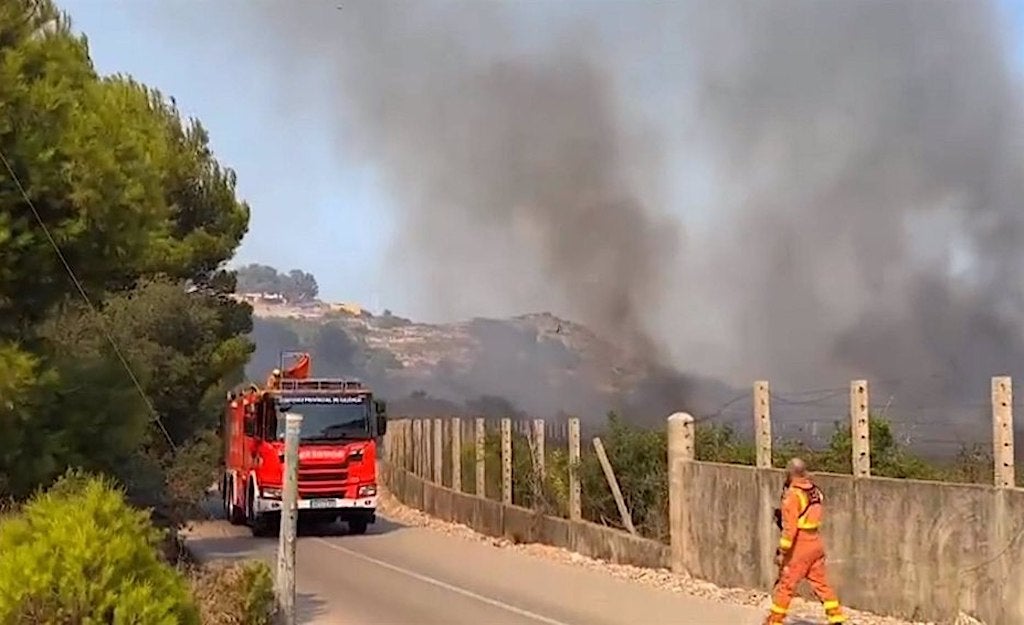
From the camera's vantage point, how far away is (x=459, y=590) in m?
15.6

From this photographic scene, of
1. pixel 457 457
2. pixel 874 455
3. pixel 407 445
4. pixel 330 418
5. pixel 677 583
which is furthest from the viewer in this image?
pixel 407 445

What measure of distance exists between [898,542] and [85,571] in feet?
26.1

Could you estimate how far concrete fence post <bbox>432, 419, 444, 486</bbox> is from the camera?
28219 millimetres

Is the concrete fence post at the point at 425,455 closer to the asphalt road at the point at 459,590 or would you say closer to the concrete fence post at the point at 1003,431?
the asphalt road at the point at 459,590

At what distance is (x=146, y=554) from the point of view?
24.9 feet

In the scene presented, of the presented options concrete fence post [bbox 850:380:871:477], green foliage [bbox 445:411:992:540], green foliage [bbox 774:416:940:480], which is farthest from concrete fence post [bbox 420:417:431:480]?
concrete fence post [bbox 850:380:871:477]

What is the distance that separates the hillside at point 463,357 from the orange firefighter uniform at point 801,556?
78.0 feet

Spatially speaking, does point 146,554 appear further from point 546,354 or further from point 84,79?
point 546,354

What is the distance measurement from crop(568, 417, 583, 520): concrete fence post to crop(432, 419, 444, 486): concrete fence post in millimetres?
8242

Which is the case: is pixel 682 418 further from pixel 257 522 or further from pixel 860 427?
pixel 257 522

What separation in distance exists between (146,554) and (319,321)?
4122 inches

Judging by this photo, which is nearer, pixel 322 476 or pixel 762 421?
pixel 762 421

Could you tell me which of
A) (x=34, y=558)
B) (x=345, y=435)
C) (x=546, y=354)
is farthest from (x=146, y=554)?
(x=546, y=354)

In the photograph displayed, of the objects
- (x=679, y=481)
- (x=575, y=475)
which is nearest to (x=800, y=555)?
(x=679, y=481)
